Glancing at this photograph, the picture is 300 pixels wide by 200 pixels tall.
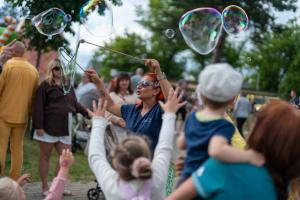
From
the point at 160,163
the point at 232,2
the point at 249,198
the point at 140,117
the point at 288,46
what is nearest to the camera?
the point at 249,198

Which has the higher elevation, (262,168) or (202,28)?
(202,28)

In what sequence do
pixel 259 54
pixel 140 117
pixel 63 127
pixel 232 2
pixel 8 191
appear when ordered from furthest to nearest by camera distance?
pixel 259 54 < pixel 232 2 < pixel 63 127 < pixel 140 117 < pixel 8 191

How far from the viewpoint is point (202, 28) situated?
6.07 m

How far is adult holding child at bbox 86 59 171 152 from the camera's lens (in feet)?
14.3

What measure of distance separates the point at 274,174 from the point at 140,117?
2192mm

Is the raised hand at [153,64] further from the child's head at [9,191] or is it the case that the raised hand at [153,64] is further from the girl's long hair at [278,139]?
the girl's long hair at [278,139]

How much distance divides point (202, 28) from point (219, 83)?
3.80 meters

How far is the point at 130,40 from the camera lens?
66.3 meters

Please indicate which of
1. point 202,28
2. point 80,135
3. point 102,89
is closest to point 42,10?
point 80,135

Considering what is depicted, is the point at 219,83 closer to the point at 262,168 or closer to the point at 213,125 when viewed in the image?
the point at 213,125

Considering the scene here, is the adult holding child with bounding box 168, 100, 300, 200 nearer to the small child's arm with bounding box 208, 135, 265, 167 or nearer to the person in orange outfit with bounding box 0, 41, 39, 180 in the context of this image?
the small child's arm with bounding box 208, 135, 265, 167

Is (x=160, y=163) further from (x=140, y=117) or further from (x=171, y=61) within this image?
(x=171, y=61)

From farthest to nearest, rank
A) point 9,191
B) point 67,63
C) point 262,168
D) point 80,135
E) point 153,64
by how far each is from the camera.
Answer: point 80,135 < point 67,63 < point 153,64 < point 9,191 < point 262,168

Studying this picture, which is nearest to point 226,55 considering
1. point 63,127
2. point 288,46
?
point 288,46
